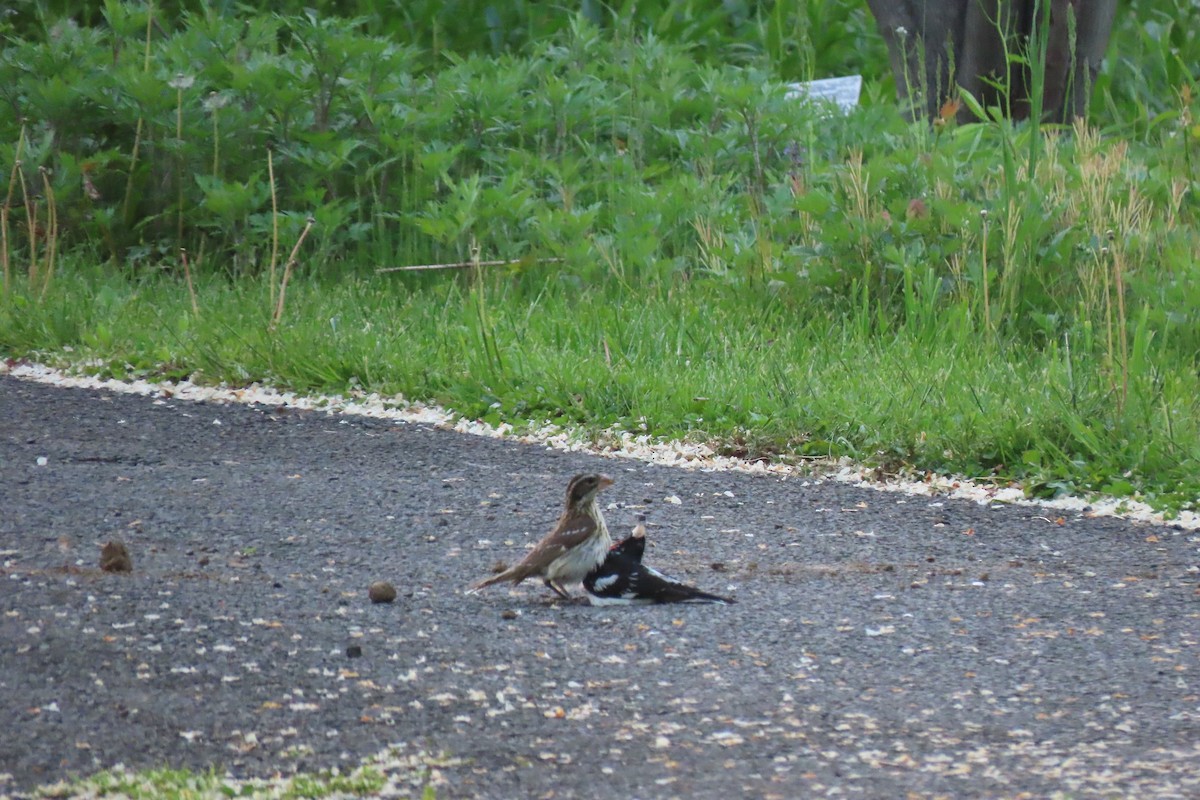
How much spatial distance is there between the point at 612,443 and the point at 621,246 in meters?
2.60

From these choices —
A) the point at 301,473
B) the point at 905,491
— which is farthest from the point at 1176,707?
the point at 301,473

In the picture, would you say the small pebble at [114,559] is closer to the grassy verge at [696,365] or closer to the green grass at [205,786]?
the green grass at [205,786]

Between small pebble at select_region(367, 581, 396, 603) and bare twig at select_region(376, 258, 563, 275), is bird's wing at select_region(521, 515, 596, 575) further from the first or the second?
bare twig at select_region(376, 258, 563, 275)

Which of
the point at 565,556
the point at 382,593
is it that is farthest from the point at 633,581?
the point at 382,593

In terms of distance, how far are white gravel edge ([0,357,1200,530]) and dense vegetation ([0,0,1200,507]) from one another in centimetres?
9

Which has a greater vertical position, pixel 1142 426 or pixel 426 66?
pixel 426 66

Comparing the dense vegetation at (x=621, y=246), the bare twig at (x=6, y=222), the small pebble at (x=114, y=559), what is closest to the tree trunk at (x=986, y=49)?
the dense vegetation at (x=621, y=246)

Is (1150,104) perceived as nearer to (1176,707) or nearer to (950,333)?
(950,333)

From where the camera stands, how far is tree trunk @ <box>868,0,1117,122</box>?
10.4 metres

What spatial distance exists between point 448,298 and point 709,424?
7.51 feet

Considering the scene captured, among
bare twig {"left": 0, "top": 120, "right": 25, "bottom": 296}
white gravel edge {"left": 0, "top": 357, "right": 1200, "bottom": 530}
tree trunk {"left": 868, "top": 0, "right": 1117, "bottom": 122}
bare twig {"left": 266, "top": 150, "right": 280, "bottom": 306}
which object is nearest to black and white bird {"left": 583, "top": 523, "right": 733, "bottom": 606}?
white gravel edge {"left": 0, "top": 357, "right": 1200, "bottom": 530}

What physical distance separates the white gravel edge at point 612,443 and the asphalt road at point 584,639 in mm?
133

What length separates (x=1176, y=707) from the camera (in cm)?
342

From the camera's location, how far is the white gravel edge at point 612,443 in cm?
525
